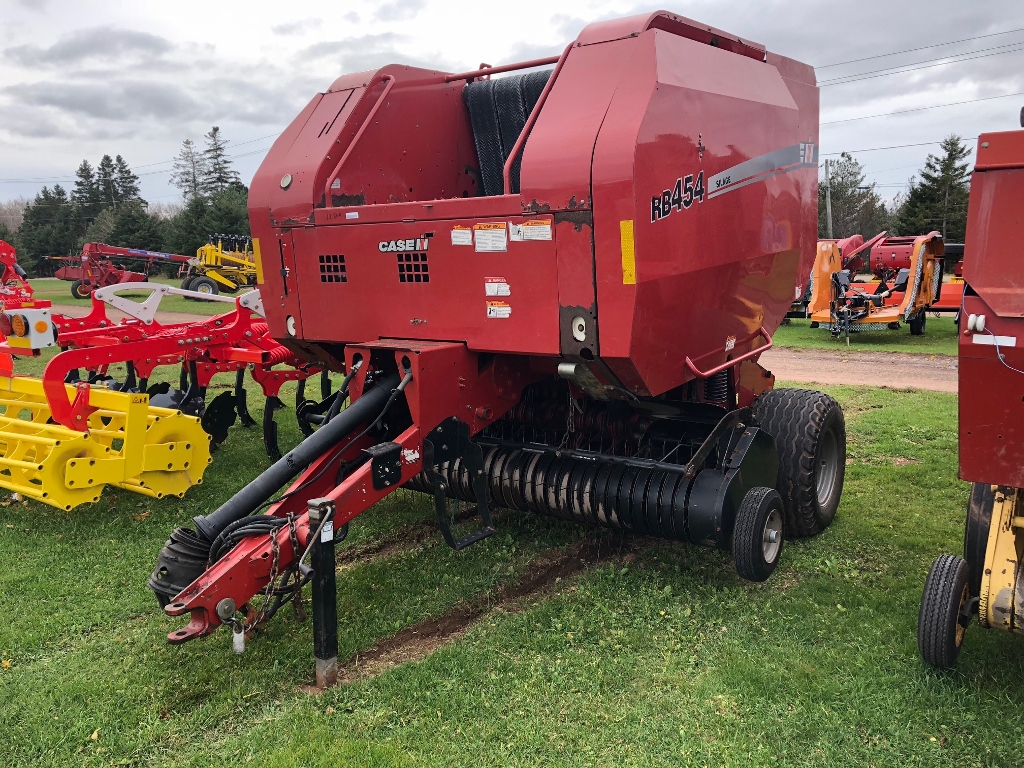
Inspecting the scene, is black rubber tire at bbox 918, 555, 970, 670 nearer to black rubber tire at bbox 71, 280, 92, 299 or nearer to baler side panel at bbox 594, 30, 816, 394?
baler side panel at bbox 594, 30, 816, 394

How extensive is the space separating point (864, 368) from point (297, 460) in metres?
10.1

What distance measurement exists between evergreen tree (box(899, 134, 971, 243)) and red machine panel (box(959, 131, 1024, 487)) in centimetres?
3574

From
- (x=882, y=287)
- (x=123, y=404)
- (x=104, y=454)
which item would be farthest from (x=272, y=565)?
(x=882, y=287)

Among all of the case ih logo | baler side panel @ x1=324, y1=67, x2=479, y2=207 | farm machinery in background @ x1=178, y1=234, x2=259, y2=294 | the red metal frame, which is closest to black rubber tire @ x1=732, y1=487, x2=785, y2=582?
the case ih logo

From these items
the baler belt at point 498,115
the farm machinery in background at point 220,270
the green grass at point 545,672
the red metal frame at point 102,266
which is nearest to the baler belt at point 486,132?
the baler belt at point 498,115

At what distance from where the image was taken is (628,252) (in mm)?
3314

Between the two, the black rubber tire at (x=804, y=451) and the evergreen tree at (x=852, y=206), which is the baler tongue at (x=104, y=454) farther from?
the evergreen tree at (x=852, y=206)

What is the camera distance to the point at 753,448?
164 inches

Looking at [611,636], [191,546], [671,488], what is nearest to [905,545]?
[671,488]

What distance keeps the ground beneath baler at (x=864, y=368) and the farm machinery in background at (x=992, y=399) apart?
7438 mm

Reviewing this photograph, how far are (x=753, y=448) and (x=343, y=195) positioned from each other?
8.76ft

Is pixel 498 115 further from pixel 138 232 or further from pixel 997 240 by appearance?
pixel 138 232

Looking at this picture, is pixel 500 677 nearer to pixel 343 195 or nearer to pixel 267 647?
pixel 267 647

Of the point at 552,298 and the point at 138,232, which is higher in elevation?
the point at 138,232
